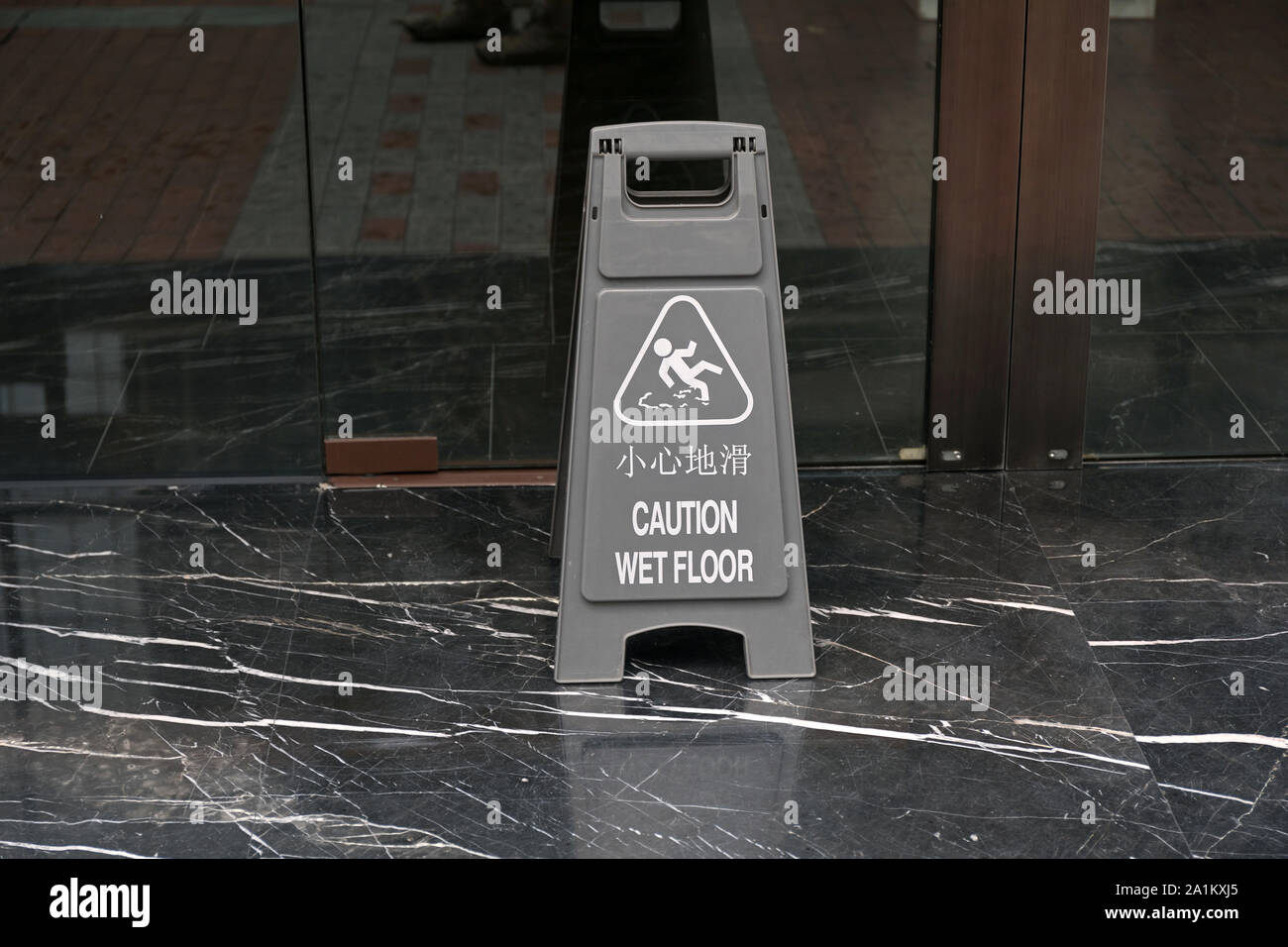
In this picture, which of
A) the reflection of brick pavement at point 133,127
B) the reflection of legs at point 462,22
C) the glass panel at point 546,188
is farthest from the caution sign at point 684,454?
the reflection of brick pavement at point 133,127

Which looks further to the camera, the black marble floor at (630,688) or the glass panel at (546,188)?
the glass panel at (546,188)

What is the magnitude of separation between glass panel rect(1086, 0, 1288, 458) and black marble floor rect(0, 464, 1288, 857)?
252mm

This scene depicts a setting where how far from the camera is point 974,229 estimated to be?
4809 millimetres

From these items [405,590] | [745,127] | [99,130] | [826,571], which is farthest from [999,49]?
[99,130]

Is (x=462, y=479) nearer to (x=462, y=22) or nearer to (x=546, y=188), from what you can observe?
(x=546, y=188)

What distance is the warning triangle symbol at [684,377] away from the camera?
12.0 feet

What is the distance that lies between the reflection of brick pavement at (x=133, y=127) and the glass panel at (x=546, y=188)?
0.20 meters

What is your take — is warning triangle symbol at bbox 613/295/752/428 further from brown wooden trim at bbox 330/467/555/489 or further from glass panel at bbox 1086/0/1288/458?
glass panel at bbox 1086/0/1288/458

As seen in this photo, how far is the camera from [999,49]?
4.65m

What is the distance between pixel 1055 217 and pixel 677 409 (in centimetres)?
173

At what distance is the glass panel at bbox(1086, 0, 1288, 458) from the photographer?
185 inches

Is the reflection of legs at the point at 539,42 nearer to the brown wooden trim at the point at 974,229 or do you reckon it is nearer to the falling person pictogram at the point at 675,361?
the brown wooden trim at the point at 974,229

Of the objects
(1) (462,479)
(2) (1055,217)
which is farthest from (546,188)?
(2) (1055,217)

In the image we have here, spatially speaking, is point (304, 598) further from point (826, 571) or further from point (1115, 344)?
point (1115, 344)
